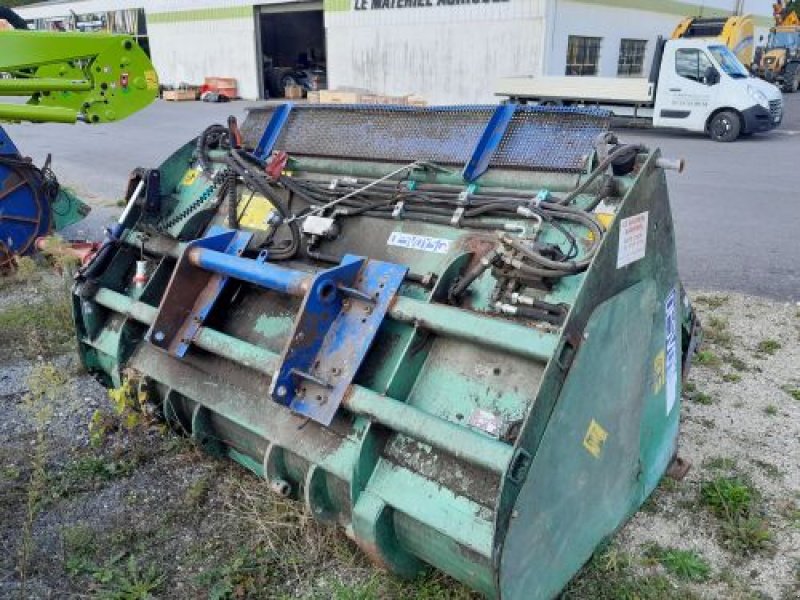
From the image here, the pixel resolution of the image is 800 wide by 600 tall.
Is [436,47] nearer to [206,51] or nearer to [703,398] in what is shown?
[206,51]

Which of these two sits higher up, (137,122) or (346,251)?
(346,251)

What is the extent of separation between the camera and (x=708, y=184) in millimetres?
9875

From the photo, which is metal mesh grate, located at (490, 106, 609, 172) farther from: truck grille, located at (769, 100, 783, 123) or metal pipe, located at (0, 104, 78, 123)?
truck grille, located at (769, 100, 783, 123)

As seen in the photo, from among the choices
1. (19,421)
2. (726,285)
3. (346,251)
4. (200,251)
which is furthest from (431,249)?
(726,285)

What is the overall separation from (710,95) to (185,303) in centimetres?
1382

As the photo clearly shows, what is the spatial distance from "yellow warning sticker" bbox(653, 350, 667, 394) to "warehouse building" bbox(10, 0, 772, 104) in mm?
13316

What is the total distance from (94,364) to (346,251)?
4.87 feet

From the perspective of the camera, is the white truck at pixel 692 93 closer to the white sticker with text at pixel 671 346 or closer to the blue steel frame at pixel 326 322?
the white sticker with text at pixel 671 346

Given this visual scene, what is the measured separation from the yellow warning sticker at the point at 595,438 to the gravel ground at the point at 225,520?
66 cm

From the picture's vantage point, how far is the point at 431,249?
8.96 ft

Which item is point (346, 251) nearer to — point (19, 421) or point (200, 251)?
point (200, 251)

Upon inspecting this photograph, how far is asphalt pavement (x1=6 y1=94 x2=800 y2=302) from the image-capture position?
638cm

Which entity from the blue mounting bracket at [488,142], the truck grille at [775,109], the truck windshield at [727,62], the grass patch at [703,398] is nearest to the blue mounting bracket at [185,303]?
the blue mounting bracket at [488,142]

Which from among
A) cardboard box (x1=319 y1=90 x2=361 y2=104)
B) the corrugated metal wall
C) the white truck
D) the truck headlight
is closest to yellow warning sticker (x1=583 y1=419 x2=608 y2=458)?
the white truck
